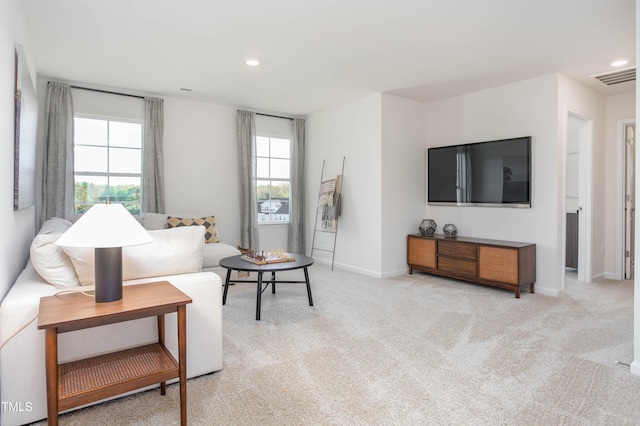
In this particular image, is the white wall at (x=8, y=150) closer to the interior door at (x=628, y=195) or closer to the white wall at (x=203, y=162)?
the white wall at (x=203, y=162)

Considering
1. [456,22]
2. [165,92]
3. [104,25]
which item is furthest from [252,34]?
[165,92]

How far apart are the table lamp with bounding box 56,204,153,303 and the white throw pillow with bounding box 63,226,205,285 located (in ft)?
0.99

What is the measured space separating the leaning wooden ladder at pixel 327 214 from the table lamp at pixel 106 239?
13.3ft

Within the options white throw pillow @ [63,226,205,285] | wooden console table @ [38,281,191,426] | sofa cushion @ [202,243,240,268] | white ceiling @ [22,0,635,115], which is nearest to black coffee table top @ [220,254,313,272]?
sofa cushion @ [202,243,240,268]

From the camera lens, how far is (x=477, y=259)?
14.8ft

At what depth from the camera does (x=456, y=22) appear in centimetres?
301

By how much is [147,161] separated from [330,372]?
13.2ft

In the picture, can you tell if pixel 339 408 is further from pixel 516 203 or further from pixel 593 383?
pixel 516 203

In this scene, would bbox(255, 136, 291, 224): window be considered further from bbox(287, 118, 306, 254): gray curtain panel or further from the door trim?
the door trim

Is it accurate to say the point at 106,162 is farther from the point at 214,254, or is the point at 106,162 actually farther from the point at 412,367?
the point at 412,367

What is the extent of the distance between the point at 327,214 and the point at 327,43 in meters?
2.93

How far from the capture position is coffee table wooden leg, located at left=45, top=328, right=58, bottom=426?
147 centimetres

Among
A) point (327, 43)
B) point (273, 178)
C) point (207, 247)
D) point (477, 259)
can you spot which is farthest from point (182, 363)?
point (273, 178)

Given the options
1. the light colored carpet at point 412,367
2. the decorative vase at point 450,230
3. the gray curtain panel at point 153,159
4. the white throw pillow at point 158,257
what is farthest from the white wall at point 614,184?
the gray curtain panel at point 153,159
